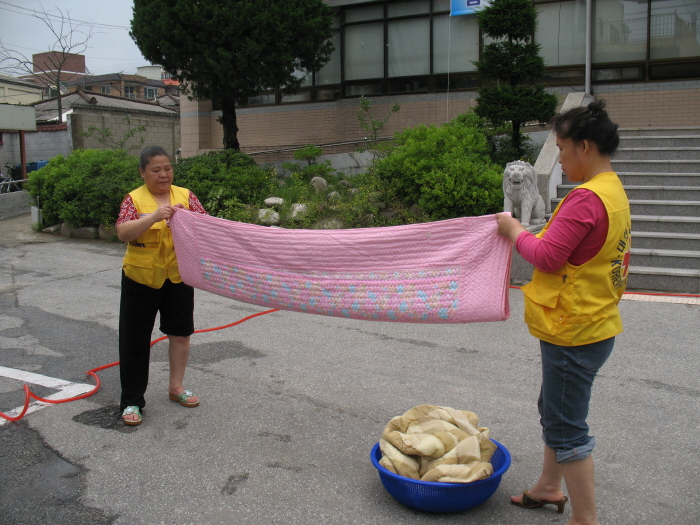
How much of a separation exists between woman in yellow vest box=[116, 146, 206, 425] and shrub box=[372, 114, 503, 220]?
210 inches

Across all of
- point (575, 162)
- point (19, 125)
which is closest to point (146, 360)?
point (575, 162)

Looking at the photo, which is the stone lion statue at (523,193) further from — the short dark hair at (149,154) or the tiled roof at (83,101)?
the tiled roof at (83,101)

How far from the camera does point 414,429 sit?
10.6ft

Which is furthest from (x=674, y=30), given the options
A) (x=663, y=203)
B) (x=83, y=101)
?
(x=83, y=101)

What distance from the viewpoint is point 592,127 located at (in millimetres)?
2621

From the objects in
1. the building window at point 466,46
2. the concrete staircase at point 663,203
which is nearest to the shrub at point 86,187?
the building window at point 466,46

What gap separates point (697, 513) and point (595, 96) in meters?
12.0

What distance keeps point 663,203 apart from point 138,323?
7.80m

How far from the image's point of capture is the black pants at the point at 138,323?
4164mm

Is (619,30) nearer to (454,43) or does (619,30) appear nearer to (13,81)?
(454,43)

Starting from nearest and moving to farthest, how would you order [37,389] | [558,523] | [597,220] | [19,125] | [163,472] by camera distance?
1. [597,220]
2. [558,523]
3. [163,472]
4. [37,389]
5. [19,125]

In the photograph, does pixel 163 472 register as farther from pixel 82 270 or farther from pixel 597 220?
pixel 82 270

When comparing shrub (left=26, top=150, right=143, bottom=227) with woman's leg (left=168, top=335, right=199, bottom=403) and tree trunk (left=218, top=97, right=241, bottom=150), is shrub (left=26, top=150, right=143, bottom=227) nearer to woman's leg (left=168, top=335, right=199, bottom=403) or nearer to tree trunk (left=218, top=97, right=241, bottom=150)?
tree trunk (left=218, top=97, right=241, bottom=150)

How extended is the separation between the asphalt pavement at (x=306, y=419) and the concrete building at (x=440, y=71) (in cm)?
799
